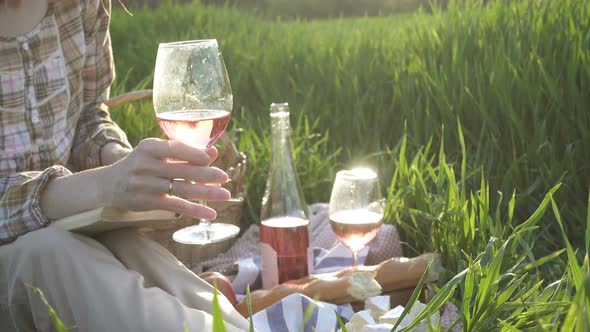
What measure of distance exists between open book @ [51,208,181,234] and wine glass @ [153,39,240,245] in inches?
7.0

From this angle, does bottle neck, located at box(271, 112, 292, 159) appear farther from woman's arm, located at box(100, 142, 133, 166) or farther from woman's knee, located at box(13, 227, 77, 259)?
→ woman's knee, located at box(13, 227, 77, 259)

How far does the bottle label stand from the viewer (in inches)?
86.4

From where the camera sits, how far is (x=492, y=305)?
1.42 metres

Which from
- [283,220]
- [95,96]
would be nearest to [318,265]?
[283,220]

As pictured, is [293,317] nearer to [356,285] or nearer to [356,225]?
[356,285]

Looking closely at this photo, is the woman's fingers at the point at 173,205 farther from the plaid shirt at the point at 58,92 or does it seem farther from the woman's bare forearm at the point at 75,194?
the plaid shirt at the point at 58,92

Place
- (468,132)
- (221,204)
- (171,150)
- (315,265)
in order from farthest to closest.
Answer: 1. (468,132)
2. (221,204)
3. (315,265)
4. (171,150)

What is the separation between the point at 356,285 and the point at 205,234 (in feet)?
1.30

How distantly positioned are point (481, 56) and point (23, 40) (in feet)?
6.59

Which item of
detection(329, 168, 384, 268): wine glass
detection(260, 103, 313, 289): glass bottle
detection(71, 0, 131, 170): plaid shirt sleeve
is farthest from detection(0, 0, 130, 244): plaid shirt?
detection(329, 168, 384, 268): wine glass

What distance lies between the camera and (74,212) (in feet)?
5.34

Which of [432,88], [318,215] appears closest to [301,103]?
[432,88]

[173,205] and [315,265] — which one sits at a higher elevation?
[173,205]

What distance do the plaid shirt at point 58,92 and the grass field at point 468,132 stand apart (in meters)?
0.73
